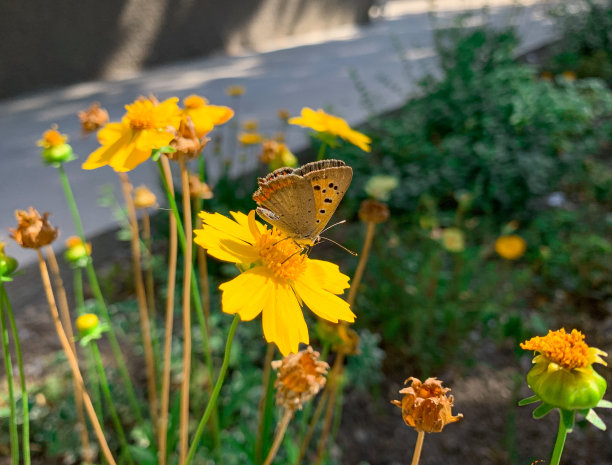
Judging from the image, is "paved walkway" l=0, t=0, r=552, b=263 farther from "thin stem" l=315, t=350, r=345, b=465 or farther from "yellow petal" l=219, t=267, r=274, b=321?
"yellow petal" l=219, t=267, r=274, b=321

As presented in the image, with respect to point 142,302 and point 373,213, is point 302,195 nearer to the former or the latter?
point 373,213

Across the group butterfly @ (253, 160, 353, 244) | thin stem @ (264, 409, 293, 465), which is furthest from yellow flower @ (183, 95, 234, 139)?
thin stem @ (264, 409, 293, 465)

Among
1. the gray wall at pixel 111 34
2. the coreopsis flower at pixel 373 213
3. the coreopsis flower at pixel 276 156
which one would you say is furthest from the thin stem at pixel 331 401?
the gray wall at pixel 111 34

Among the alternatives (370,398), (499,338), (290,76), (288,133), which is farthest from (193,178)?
(290,76)

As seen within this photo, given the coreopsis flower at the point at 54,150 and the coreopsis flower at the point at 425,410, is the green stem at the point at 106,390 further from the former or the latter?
the coreopsis flower at the point at 425,410

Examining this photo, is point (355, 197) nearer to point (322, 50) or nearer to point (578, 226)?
point (578, 226)
